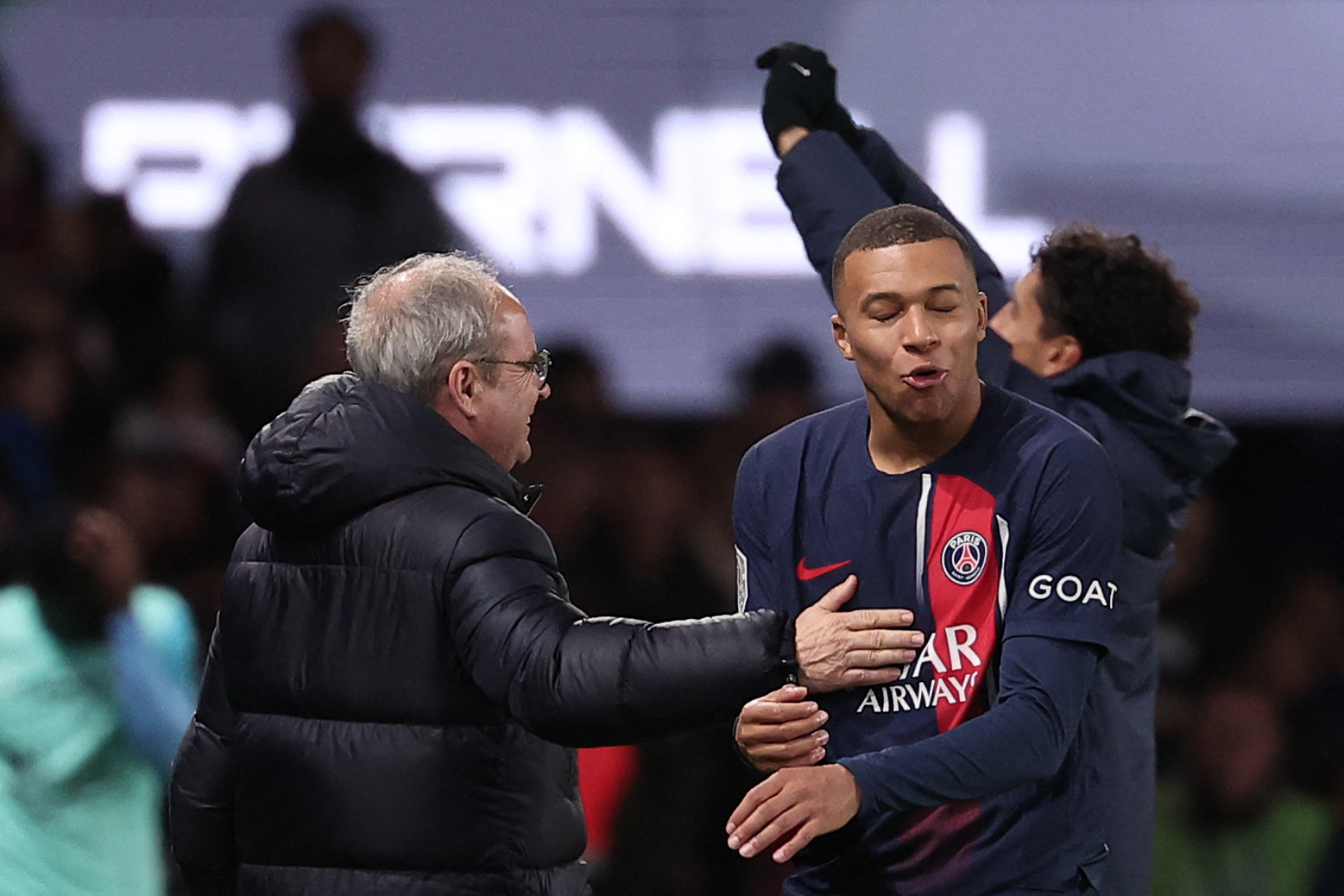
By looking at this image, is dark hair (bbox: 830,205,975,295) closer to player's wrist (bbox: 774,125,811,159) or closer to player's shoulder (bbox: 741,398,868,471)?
player's shoulder (bbox: 741,398,868,471)

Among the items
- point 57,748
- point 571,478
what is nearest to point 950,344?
point 57,748

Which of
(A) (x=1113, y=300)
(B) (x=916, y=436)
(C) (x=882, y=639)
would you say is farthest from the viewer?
(A) (x=1113, y=300)

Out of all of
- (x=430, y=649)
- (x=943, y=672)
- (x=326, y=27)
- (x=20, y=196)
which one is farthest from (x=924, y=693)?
(x=20, y=196)

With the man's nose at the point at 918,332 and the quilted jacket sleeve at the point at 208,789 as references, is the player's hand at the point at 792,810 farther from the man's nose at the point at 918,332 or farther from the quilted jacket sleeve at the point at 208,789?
the quilted jacket sleeve at the point at 208,789

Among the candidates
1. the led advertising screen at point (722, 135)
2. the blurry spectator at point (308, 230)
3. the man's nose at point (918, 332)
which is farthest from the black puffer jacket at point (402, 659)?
the led advertising screen at point (722, 135)

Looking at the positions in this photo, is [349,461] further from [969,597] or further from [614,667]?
[969,597]

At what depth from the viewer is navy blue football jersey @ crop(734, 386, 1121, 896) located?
238 centimetres

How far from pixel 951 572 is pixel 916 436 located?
0.19m

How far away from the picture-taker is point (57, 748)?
4.09 meters

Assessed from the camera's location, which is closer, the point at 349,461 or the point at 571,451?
the point at 349,461

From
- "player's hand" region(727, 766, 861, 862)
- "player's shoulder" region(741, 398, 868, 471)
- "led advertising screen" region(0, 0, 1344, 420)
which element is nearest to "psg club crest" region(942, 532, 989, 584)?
"player's shoulder" region(741, 398, 868, 471)

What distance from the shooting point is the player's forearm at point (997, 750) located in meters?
2.26

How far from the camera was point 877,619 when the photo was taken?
7.83 feet

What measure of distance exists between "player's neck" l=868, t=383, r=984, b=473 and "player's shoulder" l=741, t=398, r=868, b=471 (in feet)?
0.23
